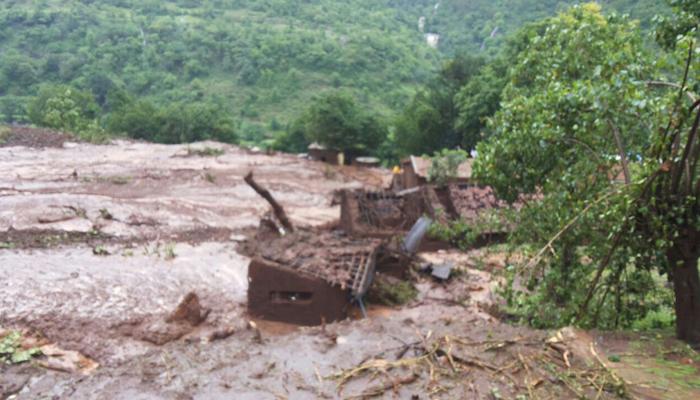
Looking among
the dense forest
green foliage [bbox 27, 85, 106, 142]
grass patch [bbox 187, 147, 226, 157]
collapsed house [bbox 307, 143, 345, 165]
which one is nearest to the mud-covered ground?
the dense forest

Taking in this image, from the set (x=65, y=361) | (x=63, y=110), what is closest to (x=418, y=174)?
(x=65, y=361)

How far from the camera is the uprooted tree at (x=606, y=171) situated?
16.4 ft

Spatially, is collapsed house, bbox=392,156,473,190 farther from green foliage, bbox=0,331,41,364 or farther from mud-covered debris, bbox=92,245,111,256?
green foliage, bbox=0,331,41,364

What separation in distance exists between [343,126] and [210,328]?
108 ft

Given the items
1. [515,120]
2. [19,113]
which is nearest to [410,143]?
[515,120]

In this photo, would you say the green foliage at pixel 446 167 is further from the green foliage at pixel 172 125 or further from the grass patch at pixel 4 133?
the green foliage at pixel 172 125

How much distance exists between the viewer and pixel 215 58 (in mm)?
78938

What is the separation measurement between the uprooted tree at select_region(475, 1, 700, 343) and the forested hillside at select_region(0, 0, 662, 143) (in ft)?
152

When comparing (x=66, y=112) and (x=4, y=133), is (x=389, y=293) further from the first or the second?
(x=66, y=112)

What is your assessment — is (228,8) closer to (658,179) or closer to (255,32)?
(255,32)

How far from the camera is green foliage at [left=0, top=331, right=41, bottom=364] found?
23.5ft

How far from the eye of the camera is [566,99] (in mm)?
5668

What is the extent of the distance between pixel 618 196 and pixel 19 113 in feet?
203

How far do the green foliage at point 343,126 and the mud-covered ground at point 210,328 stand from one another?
17.6 meters
